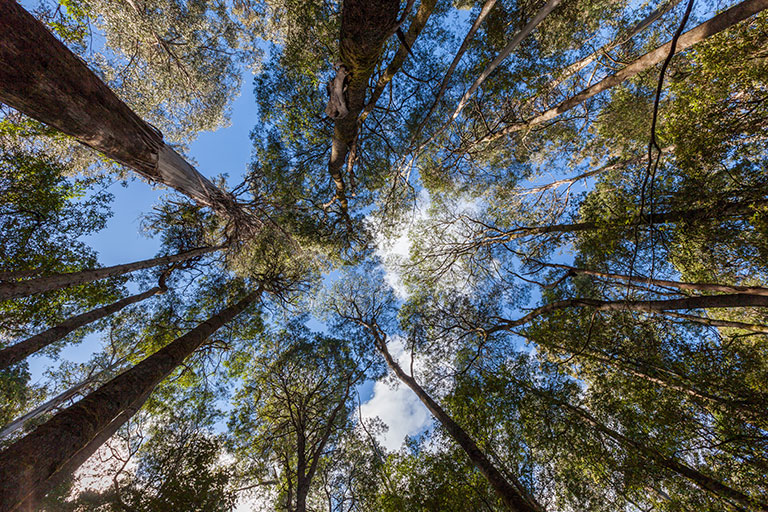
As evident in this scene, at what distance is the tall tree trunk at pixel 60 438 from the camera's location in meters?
1.66

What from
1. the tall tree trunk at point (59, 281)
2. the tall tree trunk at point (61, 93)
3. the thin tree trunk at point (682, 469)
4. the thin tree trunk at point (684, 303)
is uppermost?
the tall tree trunk at point (59, 281)

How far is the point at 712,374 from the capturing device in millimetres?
5047

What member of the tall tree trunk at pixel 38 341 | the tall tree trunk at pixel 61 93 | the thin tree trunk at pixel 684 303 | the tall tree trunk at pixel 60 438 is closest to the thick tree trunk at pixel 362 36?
the tall tree trunk at pixel 61 93

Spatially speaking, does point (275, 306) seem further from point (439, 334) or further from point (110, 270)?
point (439, 334)

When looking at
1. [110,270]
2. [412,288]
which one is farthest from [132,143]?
[412,288]

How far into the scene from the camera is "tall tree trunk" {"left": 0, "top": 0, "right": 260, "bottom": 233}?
157cm

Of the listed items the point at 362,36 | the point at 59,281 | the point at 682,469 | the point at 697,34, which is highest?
the point at 59,281

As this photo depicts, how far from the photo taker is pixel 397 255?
36.4ft

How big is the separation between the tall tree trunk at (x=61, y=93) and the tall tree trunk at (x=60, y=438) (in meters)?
2.31

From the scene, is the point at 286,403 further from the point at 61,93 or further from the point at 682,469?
the point at 682,469

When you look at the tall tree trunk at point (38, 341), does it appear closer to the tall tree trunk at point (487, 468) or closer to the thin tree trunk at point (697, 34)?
the tall tree trunk at point (487, 468)

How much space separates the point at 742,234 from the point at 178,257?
13310 mm

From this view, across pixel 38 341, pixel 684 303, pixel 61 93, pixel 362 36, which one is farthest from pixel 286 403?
pixel 684 303

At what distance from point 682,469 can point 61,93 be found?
33.8 ft
